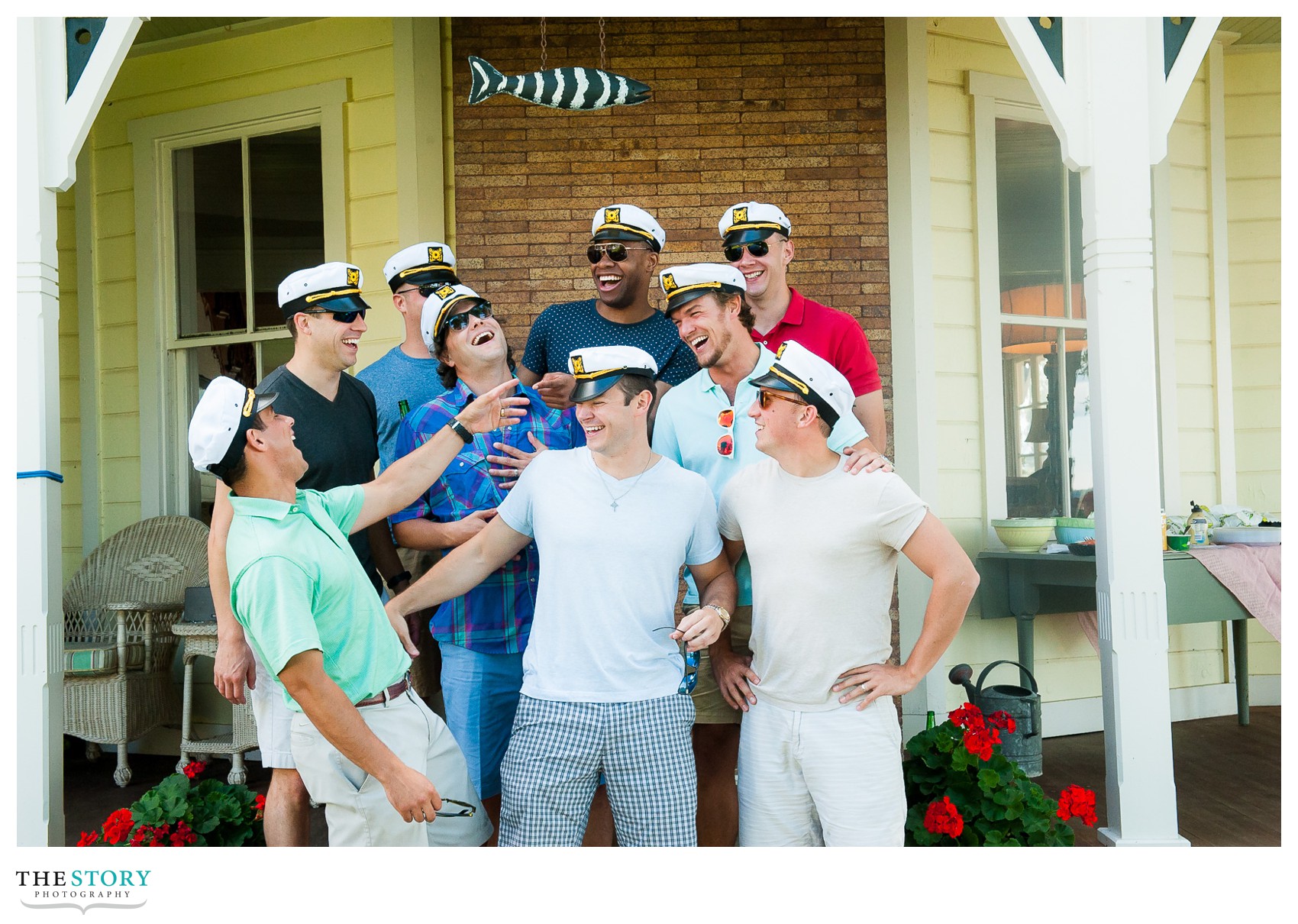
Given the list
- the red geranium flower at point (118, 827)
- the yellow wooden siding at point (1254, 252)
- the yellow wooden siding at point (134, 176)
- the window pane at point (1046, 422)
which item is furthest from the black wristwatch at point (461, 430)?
the yellow wooden siding at point (1254, 252)

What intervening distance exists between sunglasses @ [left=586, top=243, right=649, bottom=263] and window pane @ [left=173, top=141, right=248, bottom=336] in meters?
3.05

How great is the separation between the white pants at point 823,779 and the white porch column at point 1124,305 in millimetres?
1253

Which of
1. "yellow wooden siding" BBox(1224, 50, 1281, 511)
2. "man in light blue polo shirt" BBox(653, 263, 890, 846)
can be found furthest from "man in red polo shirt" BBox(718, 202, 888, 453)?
"yellow wooden siding" BBox(1224, 50, 1281, 511)

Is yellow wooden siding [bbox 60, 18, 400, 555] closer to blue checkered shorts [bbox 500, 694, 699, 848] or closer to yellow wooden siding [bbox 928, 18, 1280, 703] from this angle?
yellow wooden siding [bbox 928, 18, 1280, 703]

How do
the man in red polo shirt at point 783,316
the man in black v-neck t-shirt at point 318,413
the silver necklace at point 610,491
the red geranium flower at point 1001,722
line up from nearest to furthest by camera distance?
the silver necklace at point 610,491 < the man in black v-neck t-shirt at point 318,413 < the man in red polo shirt at point 783,316 < the red geranium flower at point 1001,722

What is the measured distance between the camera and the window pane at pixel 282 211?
17.7ft

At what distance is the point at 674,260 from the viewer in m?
4.99

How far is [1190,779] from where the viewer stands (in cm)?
462

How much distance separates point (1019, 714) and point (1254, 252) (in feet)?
11.7

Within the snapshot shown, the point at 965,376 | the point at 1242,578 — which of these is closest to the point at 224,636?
the point at 965,376

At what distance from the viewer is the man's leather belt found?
7.76 ft

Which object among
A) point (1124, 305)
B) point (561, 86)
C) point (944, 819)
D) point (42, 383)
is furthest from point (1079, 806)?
point (42, 383)

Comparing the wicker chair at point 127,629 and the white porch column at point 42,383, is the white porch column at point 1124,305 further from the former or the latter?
the wicker chair at point 127,629

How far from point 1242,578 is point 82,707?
5.73 m
